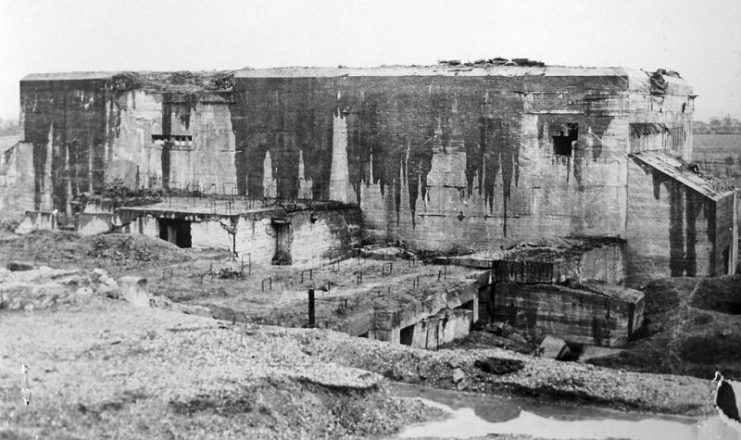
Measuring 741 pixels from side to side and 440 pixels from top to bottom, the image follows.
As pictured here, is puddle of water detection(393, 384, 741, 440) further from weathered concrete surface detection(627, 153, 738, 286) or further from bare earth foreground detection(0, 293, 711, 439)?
weathered concrete surface detection(627, 153, 738, 286)

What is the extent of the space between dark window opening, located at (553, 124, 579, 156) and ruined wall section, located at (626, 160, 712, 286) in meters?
1.80

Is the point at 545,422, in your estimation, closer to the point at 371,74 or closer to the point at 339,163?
the point at 339,163

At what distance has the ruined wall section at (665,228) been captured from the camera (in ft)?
87.3

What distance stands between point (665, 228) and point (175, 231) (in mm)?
14113

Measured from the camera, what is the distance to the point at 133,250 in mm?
24719

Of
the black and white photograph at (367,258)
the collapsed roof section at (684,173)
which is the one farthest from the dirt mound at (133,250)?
the collapsed roof section at (684,173)

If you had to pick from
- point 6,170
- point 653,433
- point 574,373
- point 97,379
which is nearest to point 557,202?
point 574,373

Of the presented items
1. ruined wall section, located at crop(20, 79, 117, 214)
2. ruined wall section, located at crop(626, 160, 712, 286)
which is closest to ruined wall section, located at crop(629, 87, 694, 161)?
ruined wall section, located at crop(626, 160, 712, 286)

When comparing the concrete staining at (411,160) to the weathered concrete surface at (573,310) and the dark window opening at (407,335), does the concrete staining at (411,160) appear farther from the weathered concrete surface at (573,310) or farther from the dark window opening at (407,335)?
the dark window opening at (407,335)

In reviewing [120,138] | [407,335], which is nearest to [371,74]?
[120,138]

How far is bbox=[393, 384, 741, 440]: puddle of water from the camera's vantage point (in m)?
13.2

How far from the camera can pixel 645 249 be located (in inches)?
1084

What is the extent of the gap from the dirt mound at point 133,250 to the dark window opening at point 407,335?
6.65m

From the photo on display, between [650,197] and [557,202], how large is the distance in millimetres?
2672
